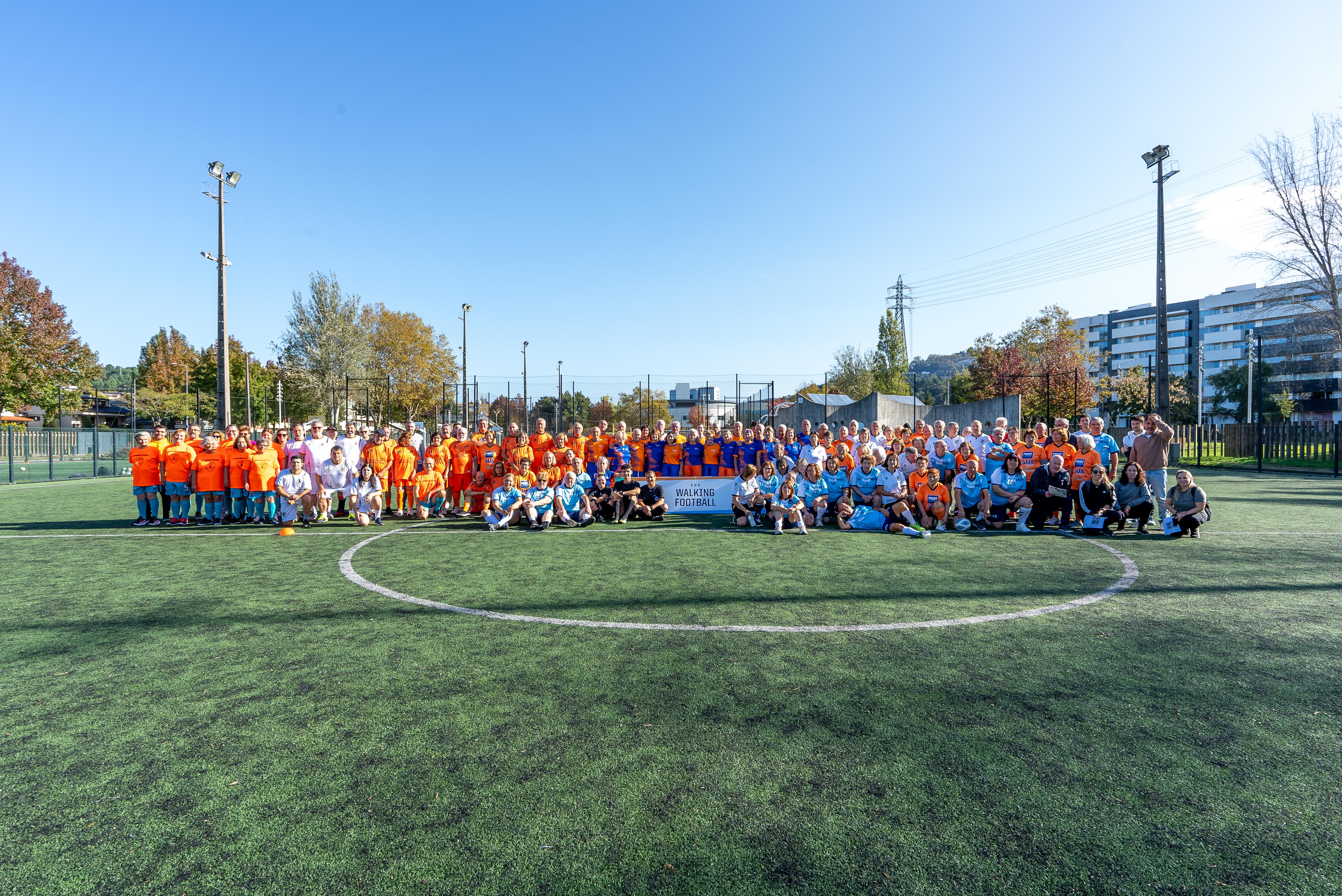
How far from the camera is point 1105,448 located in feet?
35.1

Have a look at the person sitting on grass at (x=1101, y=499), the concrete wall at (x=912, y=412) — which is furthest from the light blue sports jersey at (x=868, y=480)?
the concrete wall at (x=912, y=412)

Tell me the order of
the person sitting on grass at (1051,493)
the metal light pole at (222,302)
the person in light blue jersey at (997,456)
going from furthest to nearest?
1. the metal light pole at (222,302)
2. the person in light blue jersey at (997,456)
3. the person sitting on grass at (1051,493)

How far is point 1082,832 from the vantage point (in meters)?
2.52

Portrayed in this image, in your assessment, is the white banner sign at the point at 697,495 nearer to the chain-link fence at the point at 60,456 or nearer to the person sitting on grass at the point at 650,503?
the person sitting on grass at the point at 650,503

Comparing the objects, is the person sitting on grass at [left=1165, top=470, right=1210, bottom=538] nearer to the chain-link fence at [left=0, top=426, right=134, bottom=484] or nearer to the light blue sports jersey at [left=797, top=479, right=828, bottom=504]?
the light blue sports jersey at [left=797, top=479, right=828, bottom=504]

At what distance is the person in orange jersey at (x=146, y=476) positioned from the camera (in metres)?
10.9

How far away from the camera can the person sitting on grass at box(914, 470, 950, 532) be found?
10.2 metres

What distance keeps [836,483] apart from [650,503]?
10.7 ft

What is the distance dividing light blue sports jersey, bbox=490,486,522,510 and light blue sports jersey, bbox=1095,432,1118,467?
9597mm

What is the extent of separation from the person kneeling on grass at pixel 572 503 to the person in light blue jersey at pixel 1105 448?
333 inches

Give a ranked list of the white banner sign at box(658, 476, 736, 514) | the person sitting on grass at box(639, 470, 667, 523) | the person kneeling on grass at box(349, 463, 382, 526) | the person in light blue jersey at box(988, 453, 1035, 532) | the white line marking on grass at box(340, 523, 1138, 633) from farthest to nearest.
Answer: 1. the white banner sign at box(658, 476, 736, 514)
2. the person sitting on grass at box(639, 470, 667, 523)
3. the person kneeling on grass at box(349, 463, 382, 526)
4. the person in light blue jersey at box(988, 453, 1035, 532)
5. the white line marking on grass at box(340, 523, 1138, 633)

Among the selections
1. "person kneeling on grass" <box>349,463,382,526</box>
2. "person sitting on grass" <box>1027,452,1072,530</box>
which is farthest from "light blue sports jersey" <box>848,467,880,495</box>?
"person kneeling on grass" <box>349,463,382,526</box>

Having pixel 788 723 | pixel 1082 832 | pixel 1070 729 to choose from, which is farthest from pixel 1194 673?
pixel 788 723

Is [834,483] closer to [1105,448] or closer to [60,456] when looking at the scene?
[1105,448]
